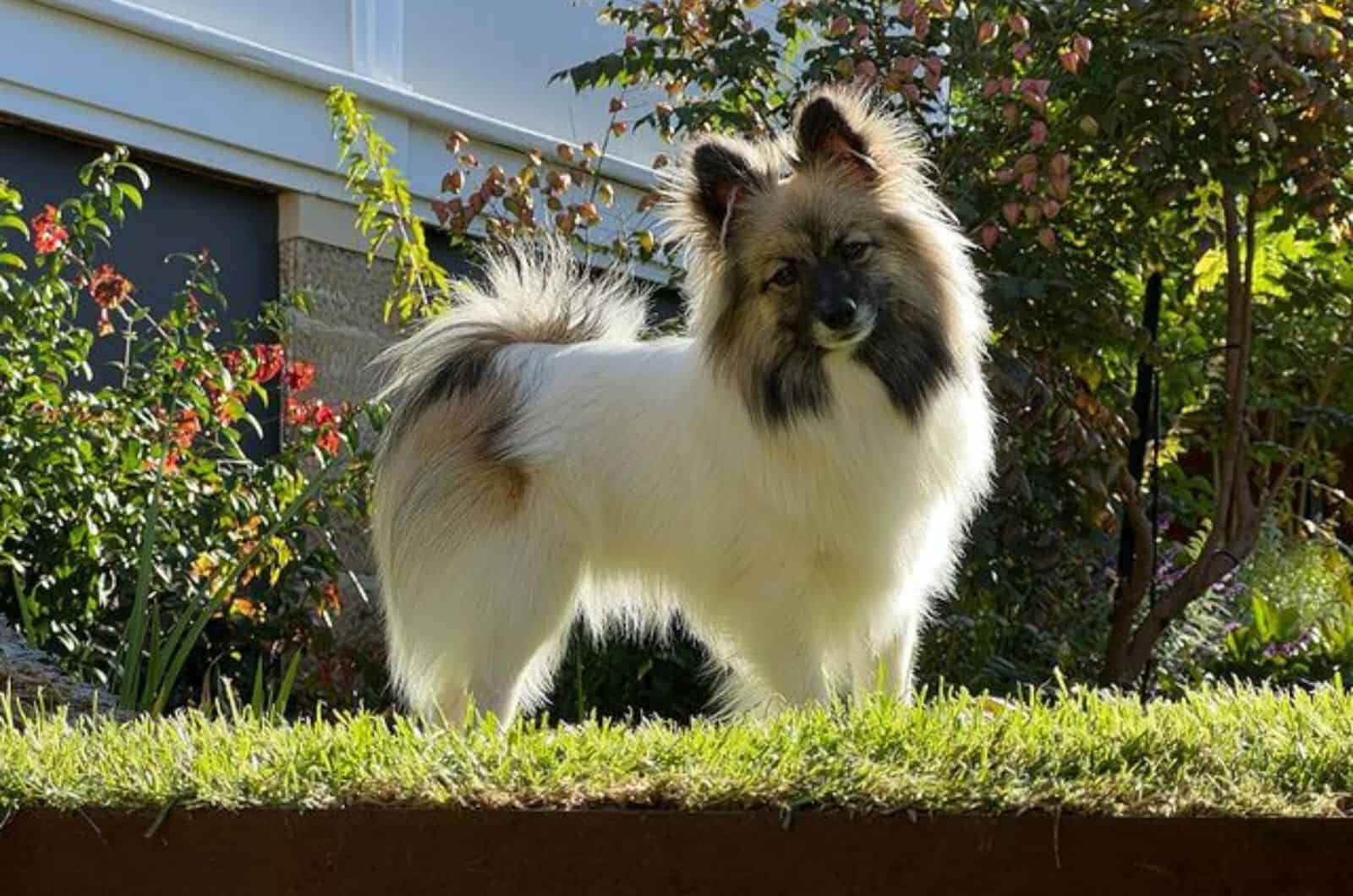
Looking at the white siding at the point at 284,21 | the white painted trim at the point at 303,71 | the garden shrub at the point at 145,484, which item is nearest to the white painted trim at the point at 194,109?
the white painted trim at the point at 303,71

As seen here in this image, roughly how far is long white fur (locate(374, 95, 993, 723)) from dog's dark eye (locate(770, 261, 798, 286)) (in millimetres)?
218

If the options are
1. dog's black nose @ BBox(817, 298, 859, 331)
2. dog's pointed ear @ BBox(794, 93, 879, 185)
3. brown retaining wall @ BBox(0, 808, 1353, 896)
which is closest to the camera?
brown retaining wall @ BBox(0, 808, 1353, 896)

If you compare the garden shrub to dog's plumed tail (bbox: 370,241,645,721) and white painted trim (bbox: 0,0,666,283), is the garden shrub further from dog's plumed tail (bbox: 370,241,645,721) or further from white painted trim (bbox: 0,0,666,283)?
white painted trim (bbox: 0,0,666,283)

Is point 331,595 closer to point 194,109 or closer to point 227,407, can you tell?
point 227,407

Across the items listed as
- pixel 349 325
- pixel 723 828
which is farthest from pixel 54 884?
pixel 349 325

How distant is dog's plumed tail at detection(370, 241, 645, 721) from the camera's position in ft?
17.1

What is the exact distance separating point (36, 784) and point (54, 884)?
0.60ft

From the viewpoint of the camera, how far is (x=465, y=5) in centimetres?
894

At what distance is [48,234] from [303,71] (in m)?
2.25

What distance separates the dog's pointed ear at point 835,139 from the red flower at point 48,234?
2.38 meters

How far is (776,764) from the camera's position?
2.88 m

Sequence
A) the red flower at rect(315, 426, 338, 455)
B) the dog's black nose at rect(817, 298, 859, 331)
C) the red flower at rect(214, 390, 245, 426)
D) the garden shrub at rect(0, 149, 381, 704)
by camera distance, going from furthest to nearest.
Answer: the red flower at rect(315, 426, 338, 455), the red flower at rect(214, 390, 245, 426), the garden shrub at rect(0, 149, 381, 704), the dog's black nose at rect(817, 298, 859, 331)

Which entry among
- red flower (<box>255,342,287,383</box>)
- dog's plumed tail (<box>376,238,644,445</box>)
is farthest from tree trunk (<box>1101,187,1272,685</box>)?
red flower (<box>255,342,287,383</box>)

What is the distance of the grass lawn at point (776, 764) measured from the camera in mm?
2684
